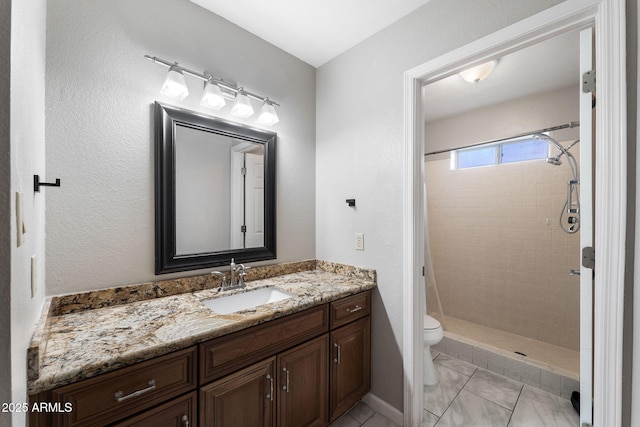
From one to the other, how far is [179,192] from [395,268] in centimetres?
136

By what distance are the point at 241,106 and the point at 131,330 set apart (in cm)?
131

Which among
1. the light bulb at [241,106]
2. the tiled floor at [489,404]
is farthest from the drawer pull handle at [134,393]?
the tiled floor at [489,404]

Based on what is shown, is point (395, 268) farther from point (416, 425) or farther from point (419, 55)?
point (419, 55)

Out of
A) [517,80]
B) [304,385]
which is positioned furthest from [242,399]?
[517,80]

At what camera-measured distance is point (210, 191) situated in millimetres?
1639

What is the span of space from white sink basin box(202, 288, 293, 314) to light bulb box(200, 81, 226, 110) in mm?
1111

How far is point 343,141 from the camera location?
6.60ft

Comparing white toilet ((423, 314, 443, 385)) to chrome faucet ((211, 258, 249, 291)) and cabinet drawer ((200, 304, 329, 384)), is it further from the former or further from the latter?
Result: chrome faucet ((211, 258, 249, 291))

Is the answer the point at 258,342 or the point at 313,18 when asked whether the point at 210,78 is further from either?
the point at 258,342

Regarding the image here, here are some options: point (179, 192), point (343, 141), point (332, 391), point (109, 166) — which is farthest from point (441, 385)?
point (109, 166)

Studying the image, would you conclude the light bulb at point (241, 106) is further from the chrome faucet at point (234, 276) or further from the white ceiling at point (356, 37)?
the chrome faucet at point (234, 276)

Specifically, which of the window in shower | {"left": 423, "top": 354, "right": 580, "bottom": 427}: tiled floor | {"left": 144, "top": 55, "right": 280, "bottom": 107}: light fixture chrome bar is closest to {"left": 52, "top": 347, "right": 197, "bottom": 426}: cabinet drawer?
{"left": 144, "top": 55, "right": 280, "bottom": 107}: light fixture chrome bar

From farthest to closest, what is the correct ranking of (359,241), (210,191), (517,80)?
1. (517,80)
2. (359,241)
3. (210,191)

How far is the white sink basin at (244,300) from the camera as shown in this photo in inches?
58.3
